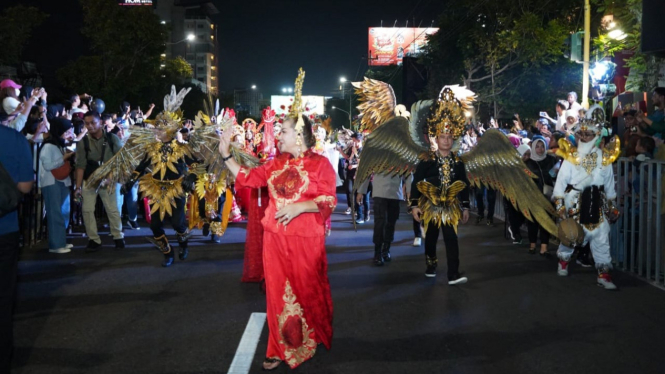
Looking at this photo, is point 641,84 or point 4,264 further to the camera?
point 641,84

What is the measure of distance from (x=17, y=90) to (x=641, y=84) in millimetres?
16528

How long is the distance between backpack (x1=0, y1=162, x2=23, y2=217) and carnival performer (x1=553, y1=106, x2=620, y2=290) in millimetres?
6125

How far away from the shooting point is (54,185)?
10234mm

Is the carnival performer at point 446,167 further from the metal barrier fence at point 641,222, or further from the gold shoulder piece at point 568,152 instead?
the metal barrier fence at point 641,222

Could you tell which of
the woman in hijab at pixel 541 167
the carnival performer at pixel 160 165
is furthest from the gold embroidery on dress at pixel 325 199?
the woman in hijab at pixel 541 167

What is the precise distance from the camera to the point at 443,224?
26.2ft

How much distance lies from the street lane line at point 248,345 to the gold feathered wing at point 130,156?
3663 mm

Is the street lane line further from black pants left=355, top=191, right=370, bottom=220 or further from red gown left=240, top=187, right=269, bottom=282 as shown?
black pants left=355, top=191, right=370, bottom=220

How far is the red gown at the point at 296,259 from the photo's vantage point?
4.93 meters

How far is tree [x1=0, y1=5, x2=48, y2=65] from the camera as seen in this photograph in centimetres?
2742

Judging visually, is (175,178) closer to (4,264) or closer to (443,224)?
(443,224)

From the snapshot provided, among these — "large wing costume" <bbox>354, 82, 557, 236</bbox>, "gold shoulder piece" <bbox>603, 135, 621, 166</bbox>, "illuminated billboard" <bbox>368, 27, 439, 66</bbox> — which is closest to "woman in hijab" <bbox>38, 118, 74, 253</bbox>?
"large wing costume" <bbox>354, 82, 557, 236</bbox>

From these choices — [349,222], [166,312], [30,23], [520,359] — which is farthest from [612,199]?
[30,23]

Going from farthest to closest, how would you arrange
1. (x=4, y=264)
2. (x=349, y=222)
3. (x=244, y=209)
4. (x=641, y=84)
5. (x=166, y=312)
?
(x=641, y=84) → (x=244, y=209) → (x=349, y=222) → (x=166, y=312) → (x=4, y=264)
